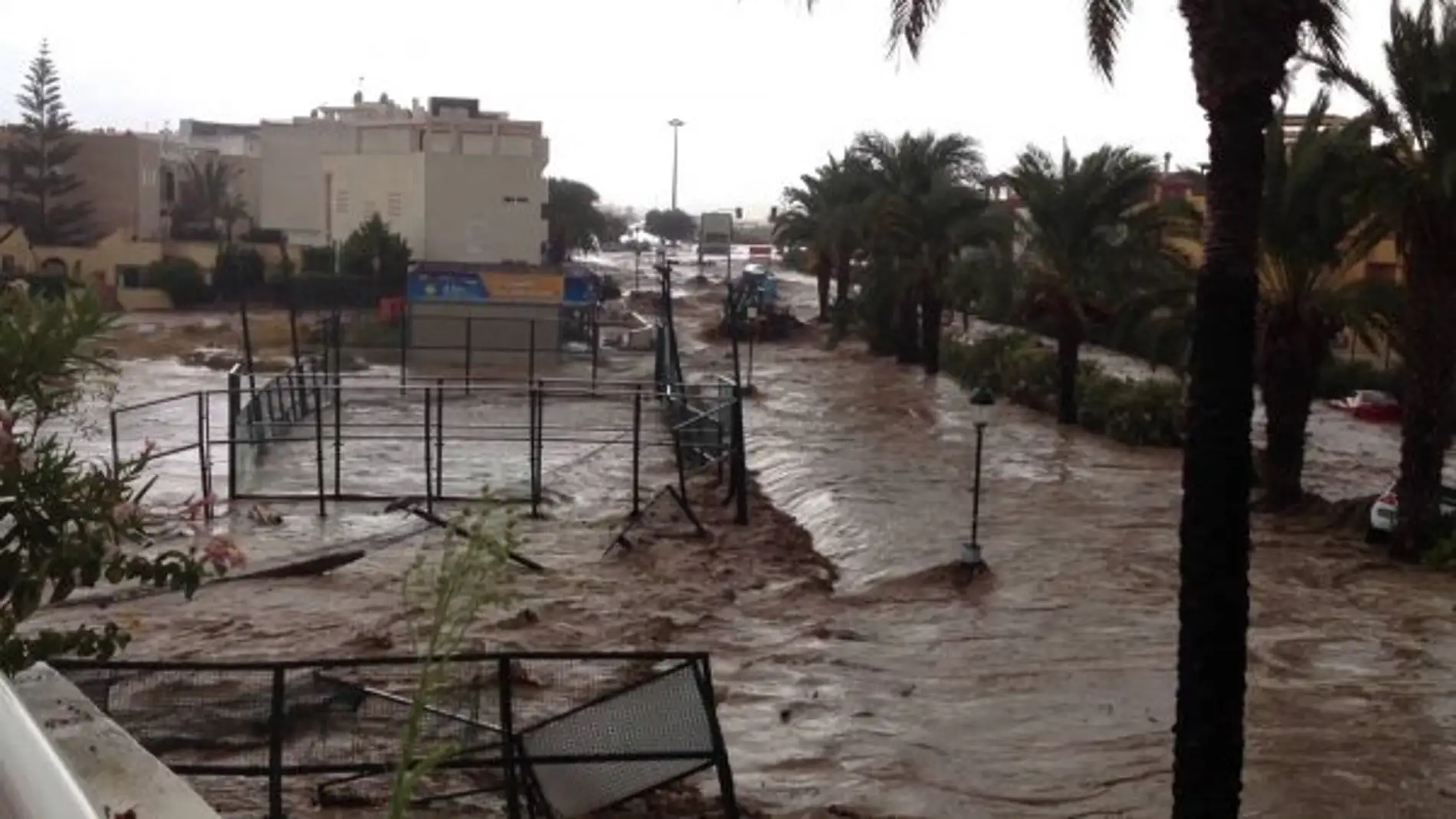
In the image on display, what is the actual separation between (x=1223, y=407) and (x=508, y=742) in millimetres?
3799

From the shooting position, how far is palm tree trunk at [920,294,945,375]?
43256 millimetres

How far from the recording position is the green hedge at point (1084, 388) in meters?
30.3

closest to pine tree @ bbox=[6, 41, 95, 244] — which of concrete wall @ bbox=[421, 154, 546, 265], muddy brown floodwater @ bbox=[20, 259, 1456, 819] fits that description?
concrete wall @ bbox=[421, 154, 546, 265]

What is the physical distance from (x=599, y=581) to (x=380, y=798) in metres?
8.65

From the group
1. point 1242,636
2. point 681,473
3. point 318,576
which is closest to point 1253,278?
point 1242,636

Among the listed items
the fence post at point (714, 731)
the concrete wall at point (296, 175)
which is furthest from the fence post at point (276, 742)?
the concrete wall at point (296, 175)

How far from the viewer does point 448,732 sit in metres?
9.26

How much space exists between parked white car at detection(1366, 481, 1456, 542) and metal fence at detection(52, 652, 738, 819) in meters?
13.1

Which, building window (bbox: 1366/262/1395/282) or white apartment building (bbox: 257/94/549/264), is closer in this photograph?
building window (bbox: 1366/262/1395/282)

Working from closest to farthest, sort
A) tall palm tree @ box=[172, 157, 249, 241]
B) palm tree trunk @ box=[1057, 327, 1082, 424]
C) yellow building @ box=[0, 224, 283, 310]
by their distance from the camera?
palm tree trunk @ box=[1057, 327, 1082, 424] < yellow building @ box=[0, 224, 283, 310] < tall palm tree @ box=[172, 157, 249, 241]

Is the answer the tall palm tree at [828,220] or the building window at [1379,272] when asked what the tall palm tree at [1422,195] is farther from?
the tall palm tree at [828,220]

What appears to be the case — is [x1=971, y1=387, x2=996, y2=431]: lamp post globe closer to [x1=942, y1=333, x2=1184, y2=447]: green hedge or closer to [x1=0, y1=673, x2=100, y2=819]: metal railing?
[x1=942, y1=333, x2=1184, y2=447]: green hedge

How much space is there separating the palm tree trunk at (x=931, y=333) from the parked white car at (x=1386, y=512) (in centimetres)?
2276

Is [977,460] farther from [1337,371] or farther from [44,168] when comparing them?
[44,168]
